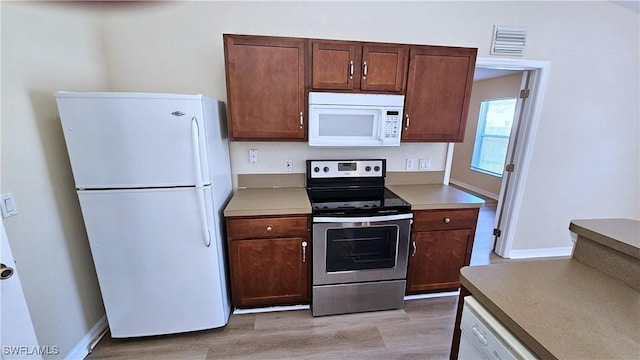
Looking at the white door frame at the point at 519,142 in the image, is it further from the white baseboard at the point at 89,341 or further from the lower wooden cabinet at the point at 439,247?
the white baseboard at the point at 89,341

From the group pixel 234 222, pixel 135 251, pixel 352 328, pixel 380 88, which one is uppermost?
pixel 380 88

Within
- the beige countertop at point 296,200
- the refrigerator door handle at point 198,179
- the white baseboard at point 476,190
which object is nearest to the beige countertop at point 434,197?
the beige countertop at point 296,200

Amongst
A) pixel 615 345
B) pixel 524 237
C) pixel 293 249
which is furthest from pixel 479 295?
pixel 524 237

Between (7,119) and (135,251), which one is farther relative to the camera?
(135,251)

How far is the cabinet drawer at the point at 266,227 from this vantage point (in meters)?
1.90

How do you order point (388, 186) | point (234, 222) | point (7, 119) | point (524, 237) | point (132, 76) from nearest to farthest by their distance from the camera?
point (7, 119) → point (234, 222) → point (132, 76) → point (388, 186) → point (524, 237)

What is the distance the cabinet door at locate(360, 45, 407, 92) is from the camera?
200 centimetres

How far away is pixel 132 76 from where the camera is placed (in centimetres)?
215

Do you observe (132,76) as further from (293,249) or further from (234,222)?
(293,249)

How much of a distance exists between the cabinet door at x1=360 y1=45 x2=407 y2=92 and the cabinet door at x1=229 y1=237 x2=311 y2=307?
135 cm

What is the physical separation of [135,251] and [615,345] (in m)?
2.26

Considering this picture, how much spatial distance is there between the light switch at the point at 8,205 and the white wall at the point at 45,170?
3 cm

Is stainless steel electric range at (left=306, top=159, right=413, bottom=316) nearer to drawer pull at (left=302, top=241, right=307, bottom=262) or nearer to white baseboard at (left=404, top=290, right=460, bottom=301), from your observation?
drawer pull at (left=302, top=241, right=307, bottom=262)

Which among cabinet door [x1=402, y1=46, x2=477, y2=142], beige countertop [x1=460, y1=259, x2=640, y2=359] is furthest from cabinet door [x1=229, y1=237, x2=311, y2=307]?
cabinet door [x1=402, y1=46, x2=477, y2=142]
